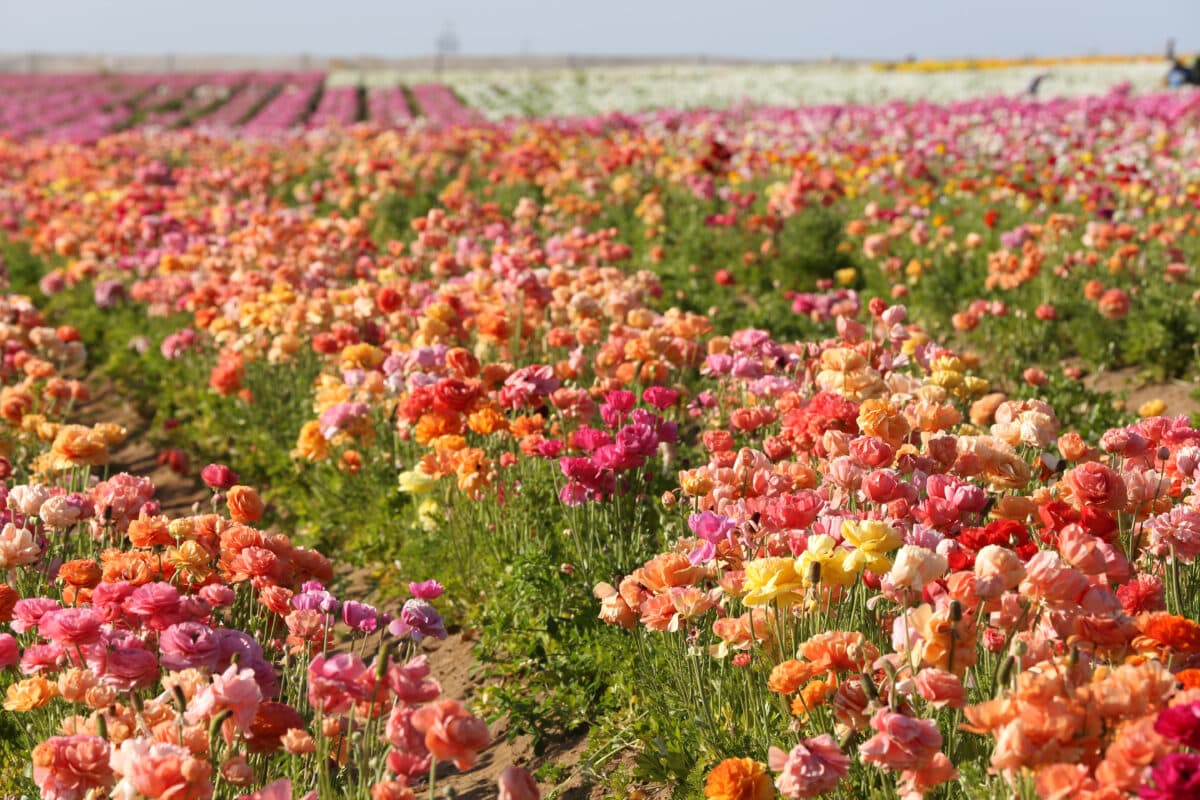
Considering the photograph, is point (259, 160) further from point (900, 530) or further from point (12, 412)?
point (900, 530)

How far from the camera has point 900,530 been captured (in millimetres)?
2719

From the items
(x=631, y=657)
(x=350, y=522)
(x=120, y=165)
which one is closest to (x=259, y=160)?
(x=120, y=165)

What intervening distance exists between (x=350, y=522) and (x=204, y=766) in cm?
357

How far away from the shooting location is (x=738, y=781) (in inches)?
95.2

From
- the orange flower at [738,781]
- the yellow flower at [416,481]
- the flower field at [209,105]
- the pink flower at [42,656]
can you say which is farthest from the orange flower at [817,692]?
the flower field at [209,105]

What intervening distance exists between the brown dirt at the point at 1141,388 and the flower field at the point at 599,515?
2.0 inches

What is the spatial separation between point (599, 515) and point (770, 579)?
6.12 feet

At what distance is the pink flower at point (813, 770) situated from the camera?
223cm

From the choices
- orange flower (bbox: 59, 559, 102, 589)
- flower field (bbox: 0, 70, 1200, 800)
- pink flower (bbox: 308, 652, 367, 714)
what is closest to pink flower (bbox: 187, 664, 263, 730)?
flower field (bbox: 0, 70, 1200, 800)

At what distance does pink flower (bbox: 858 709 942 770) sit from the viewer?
7.10 feet

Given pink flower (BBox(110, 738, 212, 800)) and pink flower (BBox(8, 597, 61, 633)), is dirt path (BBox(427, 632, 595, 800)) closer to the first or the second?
pink flower (BBox(8, 597, 61, 633))

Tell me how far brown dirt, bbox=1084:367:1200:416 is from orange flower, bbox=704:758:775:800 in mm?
5013

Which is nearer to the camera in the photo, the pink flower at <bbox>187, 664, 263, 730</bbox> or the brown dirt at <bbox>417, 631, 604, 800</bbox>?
the pink flower at <bbox>187, 664, 263, 730</bbox>

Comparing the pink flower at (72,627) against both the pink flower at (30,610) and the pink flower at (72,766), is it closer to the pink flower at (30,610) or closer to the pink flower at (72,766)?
the pink flower at (30,610)
